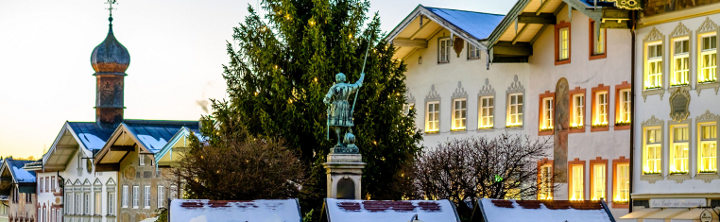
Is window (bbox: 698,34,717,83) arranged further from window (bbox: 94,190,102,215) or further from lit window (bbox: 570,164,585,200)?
window (bbox: 94,190,102,215)

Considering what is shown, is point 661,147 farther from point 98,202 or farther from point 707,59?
point 98,202

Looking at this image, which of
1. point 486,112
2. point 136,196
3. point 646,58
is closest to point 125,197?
point 136,196

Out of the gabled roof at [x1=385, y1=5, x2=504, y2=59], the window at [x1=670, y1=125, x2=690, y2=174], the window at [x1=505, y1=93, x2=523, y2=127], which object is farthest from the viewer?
the gabled roof at [x1=385, y1=5, x2=504, y2=59]

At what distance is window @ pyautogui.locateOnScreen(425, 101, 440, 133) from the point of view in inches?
2128

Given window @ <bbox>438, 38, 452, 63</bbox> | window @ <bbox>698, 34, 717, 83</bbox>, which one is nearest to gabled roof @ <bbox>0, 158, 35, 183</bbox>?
window @ <bbox>438, 38, 452, 63</bbox>

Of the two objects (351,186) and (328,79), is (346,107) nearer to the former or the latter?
(351,186)

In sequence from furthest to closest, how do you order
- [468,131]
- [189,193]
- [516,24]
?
[468,131]
[516,24]
[189,193]

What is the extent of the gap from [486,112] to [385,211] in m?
19.5

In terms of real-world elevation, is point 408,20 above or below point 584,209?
above

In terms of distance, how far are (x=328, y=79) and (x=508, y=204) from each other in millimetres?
9867

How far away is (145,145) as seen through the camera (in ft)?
222

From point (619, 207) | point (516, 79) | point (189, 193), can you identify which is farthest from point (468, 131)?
point (189, 193)

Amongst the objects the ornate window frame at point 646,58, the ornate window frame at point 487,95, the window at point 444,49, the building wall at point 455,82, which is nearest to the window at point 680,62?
the ornate window frame at point 646,58

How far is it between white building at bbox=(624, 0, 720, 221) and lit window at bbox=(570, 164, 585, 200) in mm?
2851
